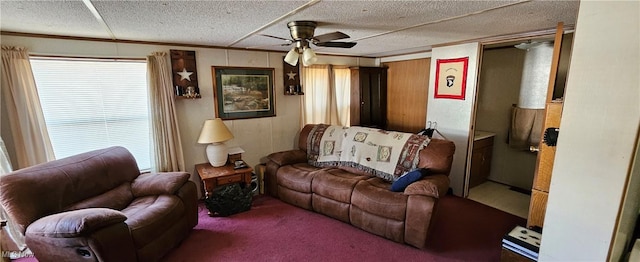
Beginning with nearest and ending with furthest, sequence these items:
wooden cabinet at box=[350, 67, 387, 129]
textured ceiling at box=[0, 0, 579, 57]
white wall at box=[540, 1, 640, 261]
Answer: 1. white wall at box=[540, 1, 640, 261]
2. textured ceiling at box=[0, 0, 579, 57]
3. wooden cabinet at box=[350, 67, 387, 129]

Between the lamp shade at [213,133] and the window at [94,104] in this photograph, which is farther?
the lamp shade at [213,133]

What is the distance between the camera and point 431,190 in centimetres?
229

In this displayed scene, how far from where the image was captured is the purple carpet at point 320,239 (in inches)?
91.4

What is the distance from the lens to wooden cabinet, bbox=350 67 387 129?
4.47 meters

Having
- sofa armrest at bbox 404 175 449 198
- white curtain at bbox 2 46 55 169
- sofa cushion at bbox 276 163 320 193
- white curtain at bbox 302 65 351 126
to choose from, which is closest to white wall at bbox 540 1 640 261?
sofa armrest at bbox 404 175 449 198

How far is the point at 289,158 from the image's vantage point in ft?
11.7

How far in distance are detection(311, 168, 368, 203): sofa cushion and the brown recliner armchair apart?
1.32m

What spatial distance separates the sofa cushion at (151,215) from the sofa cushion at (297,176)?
1189 millimetres

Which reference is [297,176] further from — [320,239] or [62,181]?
[62,181]

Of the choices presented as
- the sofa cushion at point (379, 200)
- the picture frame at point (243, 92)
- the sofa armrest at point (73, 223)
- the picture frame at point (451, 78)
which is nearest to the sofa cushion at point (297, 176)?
the sofa cushion at point (379, 200)

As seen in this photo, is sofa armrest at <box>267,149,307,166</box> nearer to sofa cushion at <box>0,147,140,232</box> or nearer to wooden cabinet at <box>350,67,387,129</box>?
wooden cabinet at <box>350,67,387,129</box>

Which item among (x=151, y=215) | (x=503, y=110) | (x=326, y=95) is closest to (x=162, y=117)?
(x=151, y=215)

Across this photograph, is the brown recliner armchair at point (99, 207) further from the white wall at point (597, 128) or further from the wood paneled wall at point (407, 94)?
the wood paneled wall at point (407, 94)

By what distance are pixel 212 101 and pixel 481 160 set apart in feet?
12.8
